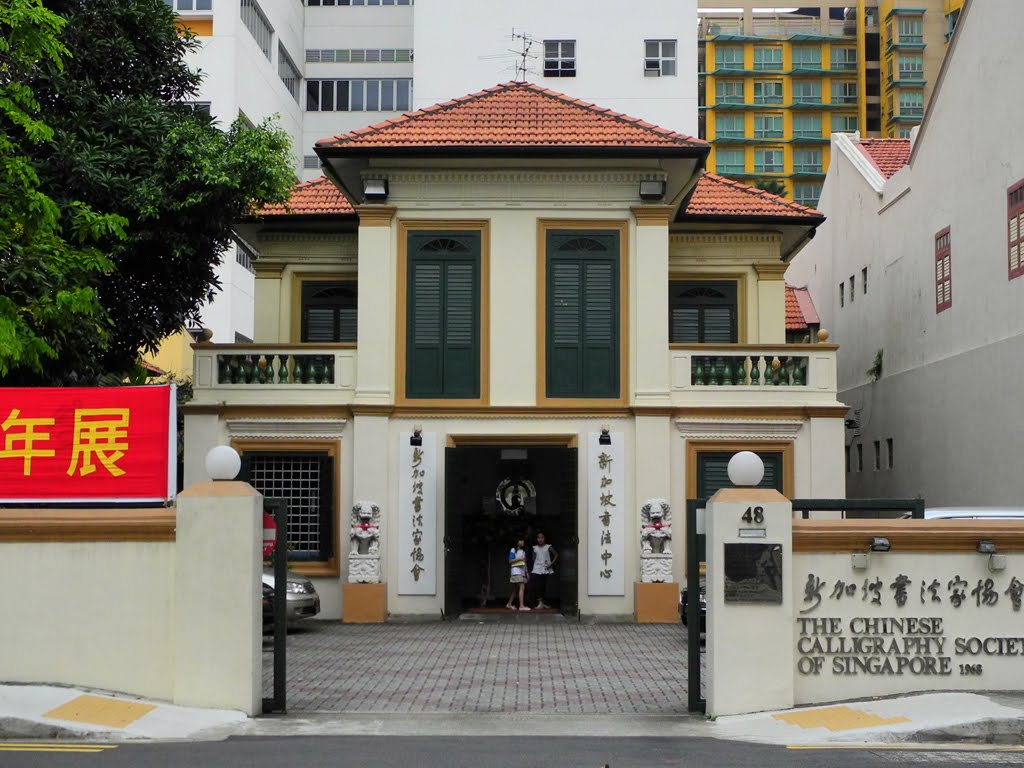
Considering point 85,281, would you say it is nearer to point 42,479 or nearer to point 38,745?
point 42,479

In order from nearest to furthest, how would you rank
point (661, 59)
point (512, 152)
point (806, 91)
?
point (512, 152) → point (661, 59) → point (806, 91)

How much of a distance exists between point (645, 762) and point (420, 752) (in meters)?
1.81

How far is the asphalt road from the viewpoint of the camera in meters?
9.86

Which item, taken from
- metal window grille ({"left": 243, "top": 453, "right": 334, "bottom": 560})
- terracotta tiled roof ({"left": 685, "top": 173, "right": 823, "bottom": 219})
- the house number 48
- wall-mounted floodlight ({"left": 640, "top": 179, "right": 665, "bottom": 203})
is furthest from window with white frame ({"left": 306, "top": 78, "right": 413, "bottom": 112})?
the house number 48

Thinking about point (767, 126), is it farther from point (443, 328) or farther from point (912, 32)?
point (443, 328)

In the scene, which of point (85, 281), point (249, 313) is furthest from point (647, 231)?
point (249, 313)

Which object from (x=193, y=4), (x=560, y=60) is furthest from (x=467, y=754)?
(x=560, y=60)

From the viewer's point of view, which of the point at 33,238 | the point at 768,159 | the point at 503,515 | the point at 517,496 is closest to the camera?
the point at 33,238

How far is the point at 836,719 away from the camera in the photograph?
37.7 ft

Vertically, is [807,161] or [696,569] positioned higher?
[807,161]

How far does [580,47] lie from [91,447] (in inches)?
1487

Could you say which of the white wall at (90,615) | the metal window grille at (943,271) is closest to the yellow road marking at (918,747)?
the white wall at (90,615)

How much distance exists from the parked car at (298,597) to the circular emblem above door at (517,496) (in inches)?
205

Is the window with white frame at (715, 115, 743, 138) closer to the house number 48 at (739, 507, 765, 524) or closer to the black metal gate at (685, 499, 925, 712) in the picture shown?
the black metal gate at (685, 499, 925, 712)
